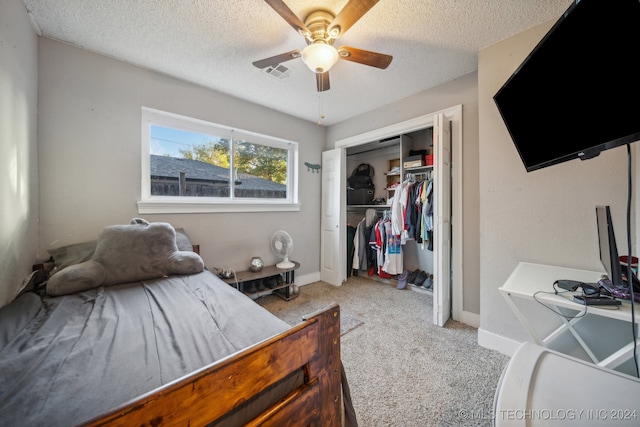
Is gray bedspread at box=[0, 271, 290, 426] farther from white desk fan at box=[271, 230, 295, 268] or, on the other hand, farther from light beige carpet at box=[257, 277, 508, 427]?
white desk fan at box=[271, 230, 295, 268]

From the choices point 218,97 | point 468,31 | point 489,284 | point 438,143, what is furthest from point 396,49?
point 489,284

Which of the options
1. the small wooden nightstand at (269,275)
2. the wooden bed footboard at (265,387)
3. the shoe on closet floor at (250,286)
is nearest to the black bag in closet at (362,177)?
the small wooden nightstand at (269,275)

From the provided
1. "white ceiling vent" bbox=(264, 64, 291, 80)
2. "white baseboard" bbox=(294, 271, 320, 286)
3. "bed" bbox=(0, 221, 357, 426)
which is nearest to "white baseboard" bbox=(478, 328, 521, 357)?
"bed" bbox=(0, 221, 357, 426)

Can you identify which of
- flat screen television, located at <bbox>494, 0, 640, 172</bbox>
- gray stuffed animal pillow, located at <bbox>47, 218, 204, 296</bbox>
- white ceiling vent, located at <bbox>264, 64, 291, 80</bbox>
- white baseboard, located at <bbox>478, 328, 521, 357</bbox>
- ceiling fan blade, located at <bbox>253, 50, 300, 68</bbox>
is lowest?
white baseboard, located at <bbox>478, 328, 521, 357</bbox>

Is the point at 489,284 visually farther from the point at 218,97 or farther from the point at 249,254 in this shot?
the point at 218,97

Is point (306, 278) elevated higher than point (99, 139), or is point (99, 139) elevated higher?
point (99, 139)

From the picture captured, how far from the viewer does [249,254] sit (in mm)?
2738

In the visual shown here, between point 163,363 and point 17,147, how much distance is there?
1.60m

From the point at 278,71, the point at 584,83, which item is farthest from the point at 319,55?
the point at 584,83

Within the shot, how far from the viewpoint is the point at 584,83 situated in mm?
852

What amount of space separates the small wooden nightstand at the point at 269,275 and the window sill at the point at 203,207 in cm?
73

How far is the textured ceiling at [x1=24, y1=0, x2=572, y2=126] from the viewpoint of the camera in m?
1.42

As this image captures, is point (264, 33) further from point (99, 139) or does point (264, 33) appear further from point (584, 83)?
point (584, 83)

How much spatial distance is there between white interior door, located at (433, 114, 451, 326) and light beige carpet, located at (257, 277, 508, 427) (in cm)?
20
